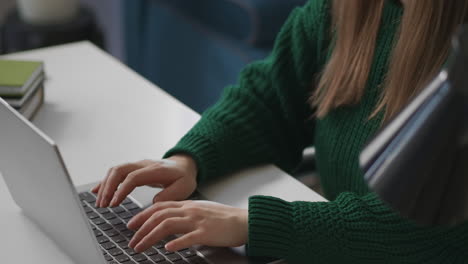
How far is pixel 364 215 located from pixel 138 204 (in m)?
0.29

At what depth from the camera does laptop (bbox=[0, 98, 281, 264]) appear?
28.3 inches

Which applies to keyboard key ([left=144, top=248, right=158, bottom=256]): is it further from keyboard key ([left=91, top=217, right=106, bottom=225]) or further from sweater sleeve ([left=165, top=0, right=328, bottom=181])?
sweater sleeve ([left=165, top=0, right=328, bottom=181])

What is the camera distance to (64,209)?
2.48 ft

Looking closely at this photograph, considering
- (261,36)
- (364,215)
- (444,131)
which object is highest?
(444,131)

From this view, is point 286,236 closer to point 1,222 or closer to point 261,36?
point 1,222

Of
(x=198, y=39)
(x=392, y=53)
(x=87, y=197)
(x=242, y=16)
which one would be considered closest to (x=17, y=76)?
(x=87, y=197)

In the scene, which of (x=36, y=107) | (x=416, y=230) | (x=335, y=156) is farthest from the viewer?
(x=36, y=107)

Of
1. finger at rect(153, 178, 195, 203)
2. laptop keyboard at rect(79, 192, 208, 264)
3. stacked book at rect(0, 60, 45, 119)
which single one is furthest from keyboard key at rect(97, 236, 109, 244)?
stacked book at rect(0, 60, 45, 119)

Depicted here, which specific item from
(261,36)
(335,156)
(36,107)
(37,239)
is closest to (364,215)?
(335,156)

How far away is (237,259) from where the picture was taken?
84cm

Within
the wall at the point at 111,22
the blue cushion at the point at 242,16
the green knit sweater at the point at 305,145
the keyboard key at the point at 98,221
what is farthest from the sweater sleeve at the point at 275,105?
the wall at the point at 111,22

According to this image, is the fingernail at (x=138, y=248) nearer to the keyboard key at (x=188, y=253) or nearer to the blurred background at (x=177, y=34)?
the keyboard key at (x=188, y=253)

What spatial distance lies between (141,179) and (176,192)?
0.16ft

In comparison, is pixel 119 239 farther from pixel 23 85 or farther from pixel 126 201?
pixel 23 85
